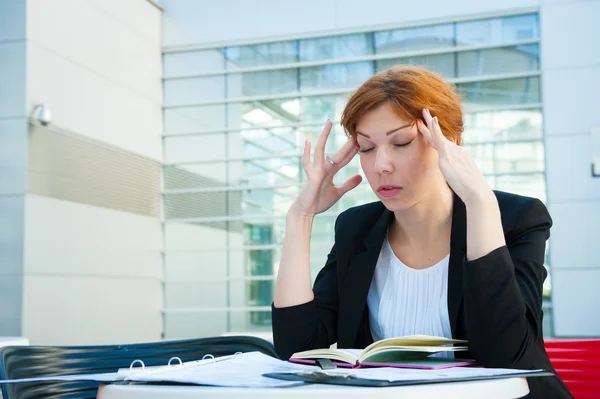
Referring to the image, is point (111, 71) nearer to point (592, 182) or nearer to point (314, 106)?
point (314, 106)

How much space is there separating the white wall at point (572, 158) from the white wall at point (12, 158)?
5.89 m

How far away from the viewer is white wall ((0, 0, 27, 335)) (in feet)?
23.6

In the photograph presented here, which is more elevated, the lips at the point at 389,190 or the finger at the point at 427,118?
the finger at the point at 427,118

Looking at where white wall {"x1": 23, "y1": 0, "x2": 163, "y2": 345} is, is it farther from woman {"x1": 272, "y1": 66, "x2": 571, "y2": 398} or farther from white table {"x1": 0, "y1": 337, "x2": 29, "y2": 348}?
woman {"x1": 272, "y1": 66, "x2": 571, "y2": 398}

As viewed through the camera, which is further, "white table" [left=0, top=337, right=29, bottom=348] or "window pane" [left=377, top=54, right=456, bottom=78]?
"window pane" [left=377, top=54, right=456, bottom=78]

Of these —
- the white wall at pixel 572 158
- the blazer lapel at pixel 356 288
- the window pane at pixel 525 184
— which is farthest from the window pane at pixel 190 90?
the blazer lapel at pixel 356 288

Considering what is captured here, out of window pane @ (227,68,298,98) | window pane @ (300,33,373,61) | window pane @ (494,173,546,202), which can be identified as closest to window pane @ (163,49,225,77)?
window pane @ (227,68,298,98)

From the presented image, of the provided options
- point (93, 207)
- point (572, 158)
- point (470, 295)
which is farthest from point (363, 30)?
point (470, 295)

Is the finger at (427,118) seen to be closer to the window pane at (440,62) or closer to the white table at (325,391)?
the white table at (325,391)

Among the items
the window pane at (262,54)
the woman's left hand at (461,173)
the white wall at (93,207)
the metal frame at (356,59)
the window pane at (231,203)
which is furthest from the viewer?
the window pane at (231,203)

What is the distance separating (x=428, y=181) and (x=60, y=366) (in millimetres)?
1030

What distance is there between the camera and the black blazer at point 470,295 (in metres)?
1.45

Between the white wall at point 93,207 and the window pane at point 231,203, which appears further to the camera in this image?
the window pane at point 231,203

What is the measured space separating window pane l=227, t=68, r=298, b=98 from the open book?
8948mm
